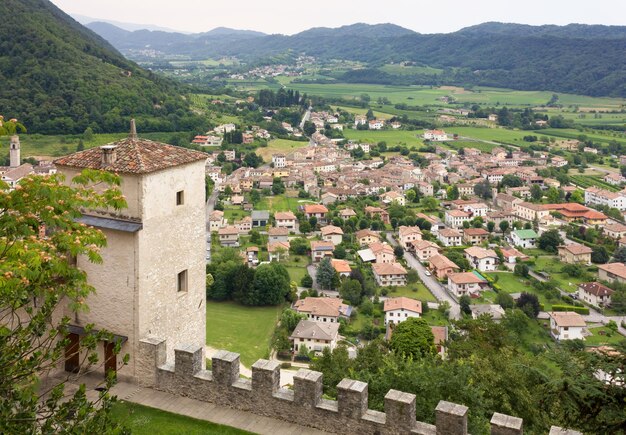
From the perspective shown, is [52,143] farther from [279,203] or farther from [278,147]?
[278,147]

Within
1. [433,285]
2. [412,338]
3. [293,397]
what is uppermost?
[293,397]

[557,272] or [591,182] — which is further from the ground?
[591,182]

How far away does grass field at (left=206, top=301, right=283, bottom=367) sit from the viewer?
38969mm

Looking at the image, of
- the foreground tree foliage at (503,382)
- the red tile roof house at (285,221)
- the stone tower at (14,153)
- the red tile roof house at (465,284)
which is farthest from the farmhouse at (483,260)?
the stone tower at (14,153)

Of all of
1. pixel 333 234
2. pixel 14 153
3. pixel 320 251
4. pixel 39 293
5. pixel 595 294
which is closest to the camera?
pixel 39 293

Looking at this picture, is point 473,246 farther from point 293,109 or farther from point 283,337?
point 293,109

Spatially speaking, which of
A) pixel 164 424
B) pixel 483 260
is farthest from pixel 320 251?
pixel 164 424

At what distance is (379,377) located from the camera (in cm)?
1266

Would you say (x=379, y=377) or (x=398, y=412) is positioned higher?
(x=398, y=412)

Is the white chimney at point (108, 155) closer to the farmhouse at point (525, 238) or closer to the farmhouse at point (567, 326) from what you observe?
the farmhouse at point (567, 326)

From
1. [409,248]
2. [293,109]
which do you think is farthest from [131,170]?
[293,109]

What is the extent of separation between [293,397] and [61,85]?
88.0m

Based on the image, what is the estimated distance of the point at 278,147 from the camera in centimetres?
11881

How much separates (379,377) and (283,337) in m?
31.0
